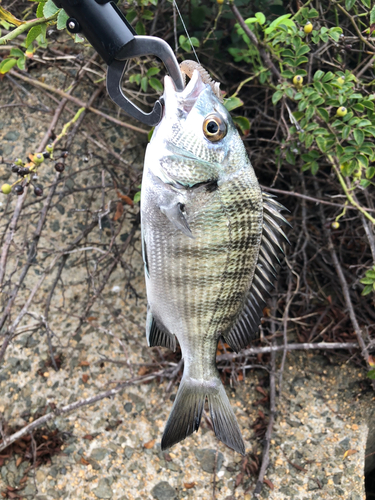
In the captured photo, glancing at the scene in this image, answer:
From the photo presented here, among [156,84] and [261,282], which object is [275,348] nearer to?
[261,282]

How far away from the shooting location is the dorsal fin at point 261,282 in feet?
4.25

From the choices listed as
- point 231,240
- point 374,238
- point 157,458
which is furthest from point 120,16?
point 157,458

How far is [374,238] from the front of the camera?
2.11m

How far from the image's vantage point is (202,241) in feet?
3.91

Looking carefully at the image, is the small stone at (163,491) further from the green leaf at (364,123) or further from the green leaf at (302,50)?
the green leaf at (302,50)

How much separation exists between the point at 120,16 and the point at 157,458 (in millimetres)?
1957

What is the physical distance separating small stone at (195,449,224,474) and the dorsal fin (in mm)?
1067

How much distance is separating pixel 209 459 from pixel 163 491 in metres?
0.27

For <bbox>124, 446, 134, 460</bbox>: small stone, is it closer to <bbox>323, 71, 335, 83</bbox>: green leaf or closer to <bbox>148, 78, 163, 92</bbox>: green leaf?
<bbox>148, 78, 163, 92</bbox>: green leaf

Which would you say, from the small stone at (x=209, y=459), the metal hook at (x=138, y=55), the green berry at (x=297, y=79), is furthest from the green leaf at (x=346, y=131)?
the small stone at (x=209, y=459)

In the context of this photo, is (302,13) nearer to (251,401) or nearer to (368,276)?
(368,276)

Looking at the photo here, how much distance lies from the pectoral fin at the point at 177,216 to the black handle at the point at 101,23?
16.1 inches

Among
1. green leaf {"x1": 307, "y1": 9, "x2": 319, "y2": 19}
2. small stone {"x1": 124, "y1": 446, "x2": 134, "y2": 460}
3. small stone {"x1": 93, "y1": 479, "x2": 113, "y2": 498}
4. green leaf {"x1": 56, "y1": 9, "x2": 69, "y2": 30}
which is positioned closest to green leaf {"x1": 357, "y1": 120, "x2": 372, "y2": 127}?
green leaf {"x1": 307, "y1": 9, "x2": 319, "y2": 19}

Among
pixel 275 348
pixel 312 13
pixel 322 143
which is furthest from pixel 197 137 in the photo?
pixel 275 348
